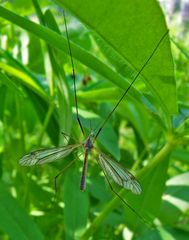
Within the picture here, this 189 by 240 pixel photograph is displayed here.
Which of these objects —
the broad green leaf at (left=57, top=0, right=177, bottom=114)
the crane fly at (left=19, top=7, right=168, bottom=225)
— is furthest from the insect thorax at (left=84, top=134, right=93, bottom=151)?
the broad green leaf at (left=57, top=0, right=177, bottom=114)

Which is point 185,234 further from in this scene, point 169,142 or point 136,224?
point 169,142

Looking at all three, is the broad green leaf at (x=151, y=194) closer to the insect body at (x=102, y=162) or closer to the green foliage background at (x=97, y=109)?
the green foliage background at (x=97, y=109)

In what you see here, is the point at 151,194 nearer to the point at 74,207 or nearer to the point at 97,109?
the point at 74,207

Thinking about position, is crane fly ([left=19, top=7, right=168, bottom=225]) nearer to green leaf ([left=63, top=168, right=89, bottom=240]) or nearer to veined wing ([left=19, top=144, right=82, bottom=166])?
veined wing ([left=19, top=144, right=82, bottom=166])

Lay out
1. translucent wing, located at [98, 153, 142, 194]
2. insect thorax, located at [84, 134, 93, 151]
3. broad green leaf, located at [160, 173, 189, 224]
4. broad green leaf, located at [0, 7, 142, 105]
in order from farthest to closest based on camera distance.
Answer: broad green leaf, located at [160, 173, 189, 224], insect thorax, located at [84, 134, 93, 151], translucent wing, located at [98, 153, 142, 194], broad green leaf, located at [0, 7, 142, 105]

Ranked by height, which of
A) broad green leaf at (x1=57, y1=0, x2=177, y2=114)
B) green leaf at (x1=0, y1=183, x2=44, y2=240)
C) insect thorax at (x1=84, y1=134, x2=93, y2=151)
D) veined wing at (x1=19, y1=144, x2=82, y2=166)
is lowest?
green leaf at (x1=0, y1=183, x2=44, y2=240)

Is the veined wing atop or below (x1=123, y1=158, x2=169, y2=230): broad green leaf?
atop

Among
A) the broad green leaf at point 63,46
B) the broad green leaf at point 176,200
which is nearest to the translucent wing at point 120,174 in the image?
the broad green leaf at point 63,46

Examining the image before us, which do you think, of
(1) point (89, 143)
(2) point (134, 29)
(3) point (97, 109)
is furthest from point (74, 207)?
(2) point (134, 29)
